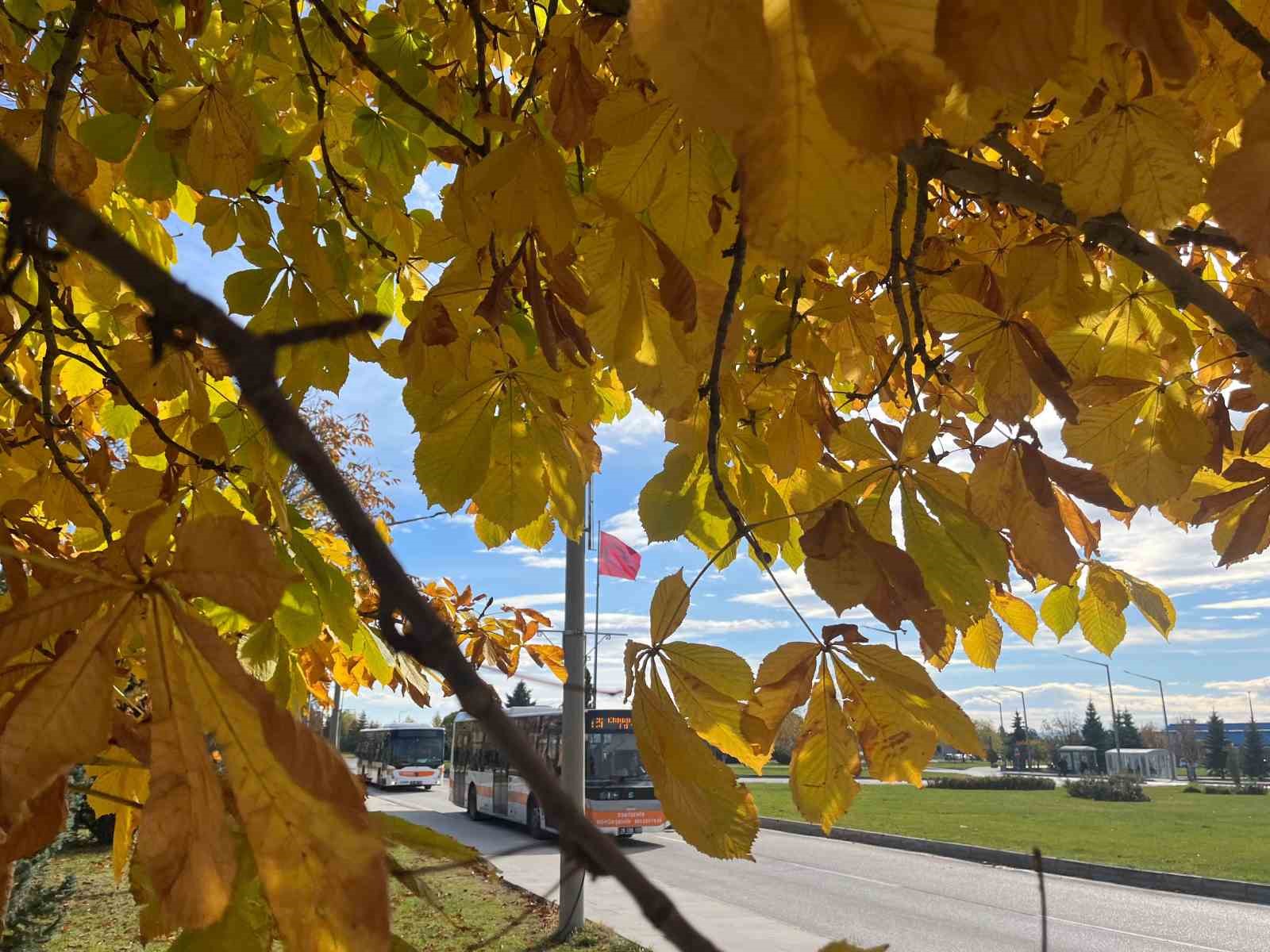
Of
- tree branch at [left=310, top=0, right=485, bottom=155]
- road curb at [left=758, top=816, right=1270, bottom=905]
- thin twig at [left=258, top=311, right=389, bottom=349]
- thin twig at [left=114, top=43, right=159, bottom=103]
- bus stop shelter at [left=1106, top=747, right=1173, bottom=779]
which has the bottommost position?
bus stop shelter at [left=1106, top=747, right=1173, bottom=779]

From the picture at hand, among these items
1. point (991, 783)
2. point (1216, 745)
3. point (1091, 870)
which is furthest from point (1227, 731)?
point (1091, 870)

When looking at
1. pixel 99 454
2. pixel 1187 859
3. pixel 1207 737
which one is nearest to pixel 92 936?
pixel 99 454

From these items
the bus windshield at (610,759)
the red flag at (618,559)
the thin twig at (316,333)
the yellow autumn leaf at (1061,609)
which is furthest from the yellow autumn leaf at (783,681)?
the bus windshield at (610,759)

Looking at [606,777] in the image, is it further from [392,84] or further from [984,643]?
[392,84]

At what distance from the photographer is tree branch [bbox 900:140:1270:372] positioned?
3.20 feet

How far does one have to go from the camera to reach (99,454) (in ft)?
5.41

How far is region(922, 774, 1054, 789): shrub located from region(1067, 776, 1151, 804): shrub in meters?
1.59

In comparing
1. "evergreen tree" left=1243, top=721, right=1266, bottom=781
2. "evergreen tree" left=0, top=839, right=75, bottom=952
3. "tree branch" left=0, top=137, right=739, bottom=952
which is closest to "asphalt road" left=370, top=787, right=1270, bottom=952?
"evergreen tree" left=0, top=839, right=75, bottom=952

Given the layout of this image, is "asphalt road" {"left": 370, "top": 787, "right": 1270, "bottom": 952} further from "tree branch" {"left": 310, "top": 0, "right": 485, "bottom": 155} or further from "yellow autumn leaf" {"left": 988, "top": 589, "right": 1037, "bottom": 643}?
"tree branch" {"left": 310, "top": 0, "right": 485, "bottom": 155}

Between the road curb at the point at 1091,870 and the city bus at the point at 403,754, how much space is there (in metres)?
11.0

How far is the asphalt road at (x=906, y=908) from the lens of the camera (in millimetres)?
7152

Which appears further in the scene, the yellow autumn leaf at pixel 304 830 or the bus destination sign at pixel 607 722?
the bus destination sign at pixel 607 722

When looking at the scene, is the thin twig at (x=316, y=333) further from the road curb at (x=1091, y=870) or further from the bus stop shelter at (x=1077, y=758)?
the bus stop shelter at (x=1077, y=758)

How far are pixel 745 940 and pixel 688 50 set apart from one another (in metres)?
7.45
